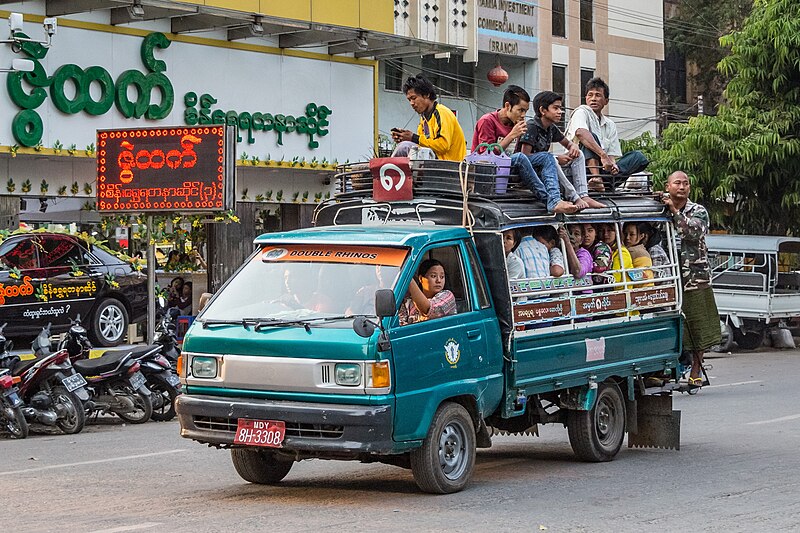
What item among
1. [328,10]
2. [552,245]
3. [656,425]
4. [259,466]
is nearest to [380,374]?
[259,466]

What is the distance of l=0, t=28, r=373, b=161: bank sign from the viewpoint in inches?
819

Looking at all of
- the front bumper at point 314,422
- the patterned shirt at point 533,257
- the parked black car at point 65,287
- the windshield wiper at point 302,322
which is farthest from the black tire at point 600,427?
the parked black car at point 65,287

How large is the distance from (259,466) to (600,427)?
3050 millimetres

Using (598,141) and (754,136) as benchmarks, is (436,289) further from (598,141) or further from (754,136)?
(754,136)

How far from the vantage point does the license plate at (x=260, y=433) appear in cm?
844

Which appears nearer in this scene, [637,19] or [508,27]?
[508,27]

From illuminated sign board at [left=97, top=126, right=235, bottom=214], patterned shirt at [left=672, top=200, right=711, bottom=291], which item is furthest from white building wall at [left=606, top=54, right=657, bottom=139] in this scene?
patterned shirt at [left=672, top=200, right=711, bottom=291]

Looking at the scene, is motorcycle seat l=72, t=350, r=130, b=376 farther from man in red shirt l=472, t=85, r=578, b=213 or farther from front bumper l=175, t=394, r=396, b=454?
front bumper l=175, t=394, r=396, b=454

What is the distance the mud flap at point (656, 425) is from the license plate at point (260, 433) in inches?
164

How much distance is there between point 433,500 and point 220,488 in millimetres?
1734

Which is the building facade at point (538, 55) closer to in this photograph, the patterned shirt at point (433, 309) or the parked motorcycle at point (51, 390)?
the parked motorcycle at point (51, 390)

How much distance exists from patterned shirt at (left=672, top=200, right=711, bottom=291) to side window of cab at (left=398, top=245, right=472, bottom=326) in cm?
380

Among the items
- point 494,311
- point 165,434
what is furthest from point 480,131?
point 165,434

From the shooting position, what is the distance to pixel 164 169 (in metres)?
16.8
